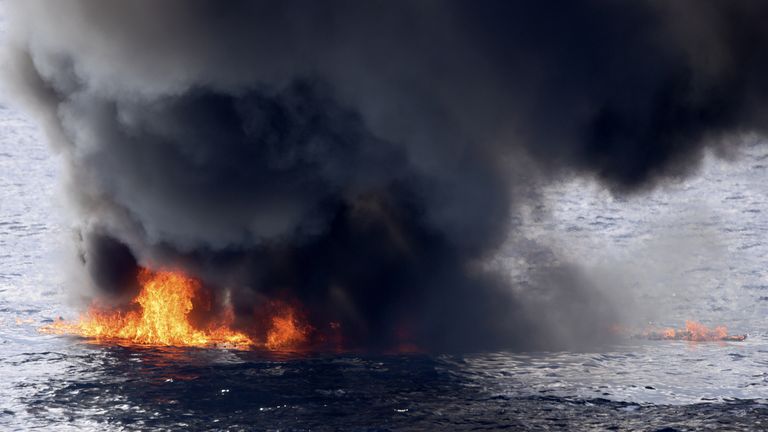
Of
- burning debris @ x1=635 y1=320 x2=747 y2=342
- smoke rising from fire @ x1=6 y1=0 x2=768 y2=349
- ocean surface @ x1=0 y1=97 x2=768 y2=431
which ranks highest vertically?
smoke rising from fire @ x1=6 y1=0 x2=768 y2=349

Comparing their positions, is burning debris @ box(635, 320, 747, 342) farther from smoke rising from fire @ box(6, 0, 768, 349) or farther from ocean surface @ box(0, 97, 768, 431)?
smoke rising from fire @ box(6, 0, 768, 349)

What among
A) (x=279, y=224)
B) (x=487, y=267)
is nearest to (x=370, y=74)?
(x=279, y=224)

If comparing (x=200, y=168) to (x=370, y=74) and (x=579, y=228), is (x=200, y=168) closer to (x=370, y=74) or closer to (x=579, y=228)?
(x=370, y=74)

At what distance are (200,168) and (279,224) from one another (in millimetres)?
3711

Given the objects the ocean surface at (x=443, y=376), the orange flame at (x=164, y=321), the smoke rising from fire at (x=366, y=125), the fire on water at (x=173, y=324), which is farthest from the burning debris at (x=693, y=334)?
the orange flame at (x=164, y=321)

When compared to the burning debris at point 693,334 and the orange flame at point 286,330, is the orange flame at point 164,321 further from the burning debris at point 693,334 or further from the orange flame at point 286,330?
the burning debris at point 693,334

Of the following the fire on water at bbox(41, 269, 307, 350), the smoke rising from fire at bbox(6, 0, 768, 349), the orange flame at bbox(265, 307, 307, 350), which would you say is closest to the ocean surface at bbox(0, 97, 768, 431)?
the fire on water at bbox(41, 269, 307, 350)

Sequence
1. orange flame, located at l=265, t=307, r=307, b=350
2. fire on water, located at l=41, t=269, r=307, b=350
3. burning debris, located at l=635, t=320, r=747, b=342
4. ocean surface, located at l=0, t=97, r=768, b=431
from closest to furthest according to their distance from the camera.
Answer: ocean surface, located at l=0, t=97, r=768, b=431
orange flame, located at l=265, t=307, r=307, b=350
fire on water, located at l=41, t=269, r=307, b=350
burning debris, located at l=635, t=320, r=747, b=342

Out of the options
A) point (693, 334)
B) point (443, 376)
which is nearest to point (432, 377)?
point (443, 376)

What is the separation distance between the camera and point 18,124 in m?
102

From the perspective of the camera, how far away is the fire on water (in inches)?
1891

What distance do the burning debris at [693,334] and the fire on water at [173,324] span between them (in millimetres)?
15077

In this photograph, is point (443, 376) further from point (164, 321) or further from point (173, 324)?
point (164, 321)

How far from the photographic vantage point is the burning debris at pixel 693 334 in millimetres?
50734
